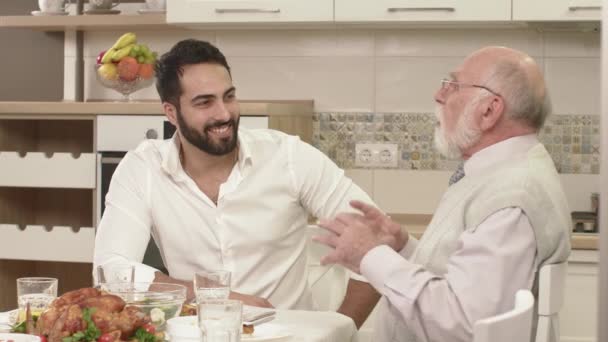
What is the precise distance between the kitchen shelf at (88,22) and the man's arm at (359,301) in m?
1.70

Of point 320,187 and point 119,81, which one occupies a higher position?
point 119,81

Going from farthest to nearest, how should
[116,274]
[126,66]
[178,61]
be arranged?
1. [126,66]
2. [178,61]
3. [116,274]

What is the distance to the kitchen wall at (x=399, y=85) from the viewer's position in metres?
3.96

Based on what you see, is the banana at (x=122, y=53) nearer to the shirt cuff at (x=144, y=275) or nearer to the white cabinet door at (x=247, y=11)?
the white cabinet door at (x=247, y=11)

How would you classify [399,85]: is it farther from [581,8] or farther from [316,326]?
[316,326]

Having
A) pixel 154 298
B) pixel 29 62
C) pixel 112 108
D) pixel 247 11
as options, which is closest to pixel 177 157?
pixel 154 298

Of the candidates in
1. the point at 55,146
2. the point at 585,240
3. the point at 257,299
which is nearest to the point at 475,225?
the point at 257,299

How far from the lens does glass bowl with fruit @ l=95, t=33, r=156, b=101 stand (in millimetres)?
3973

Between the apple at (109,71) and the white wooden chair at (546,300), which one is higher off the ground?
the apple at (109,71)

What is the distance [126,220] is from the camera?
107 inches

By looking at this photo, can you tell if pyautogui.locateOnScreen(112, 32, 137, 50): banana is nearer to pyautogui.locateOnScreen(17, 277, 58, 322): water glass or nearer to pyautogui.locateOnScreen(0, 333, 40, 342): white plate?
pyautogui.locateOnScreen(17, 277, 58, 322): water glass

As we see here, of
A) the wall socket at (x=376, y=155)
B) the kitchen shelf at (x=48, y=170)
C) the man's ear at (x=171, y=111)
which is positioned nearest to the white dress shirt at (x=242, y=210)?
the man's ear at (x=171, y=111)

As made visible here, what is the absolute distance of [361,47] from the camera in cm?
414

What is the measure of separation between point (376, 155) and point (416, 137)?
0.54 feet
